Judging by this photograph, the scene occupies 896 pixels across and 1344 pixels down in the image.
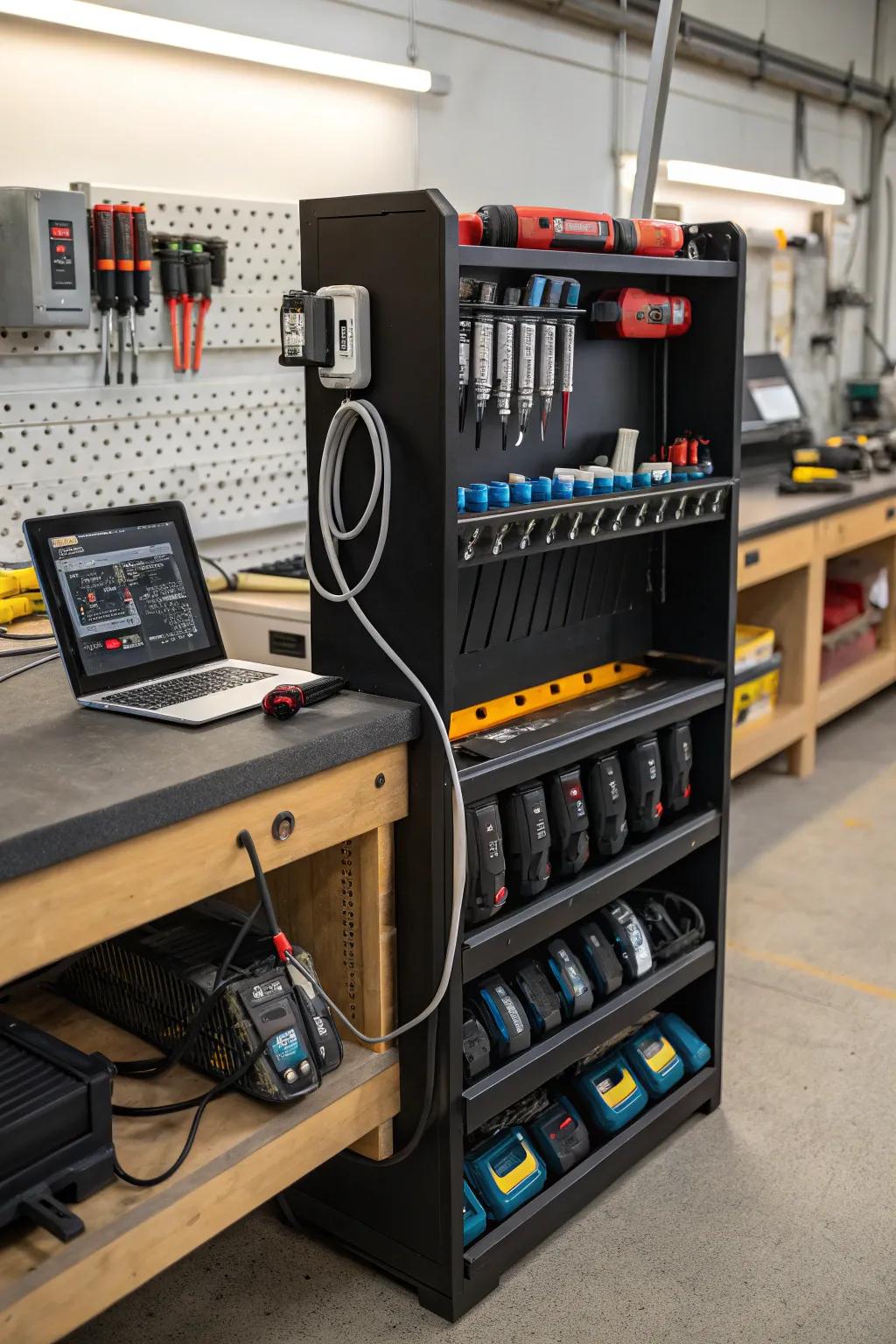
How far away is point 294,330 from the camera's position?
1.68 meters

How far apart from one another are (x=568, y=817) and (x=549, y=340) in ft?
2.46

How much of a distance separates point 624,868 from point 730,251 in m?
1.07

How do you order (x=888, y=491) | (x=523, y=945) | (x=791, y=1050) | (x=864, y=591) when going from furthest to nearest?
1. (x=864, y=591)
2. (x=888, y=491)
3. (x=791, y=1050)
4. (x=523, y=945)

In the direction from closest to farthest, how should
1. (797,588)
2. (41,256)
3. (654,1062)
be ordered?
(654,1062) < (41,256) < (797,588)

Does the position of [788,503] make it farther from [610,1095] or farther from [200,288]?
[610,1095]

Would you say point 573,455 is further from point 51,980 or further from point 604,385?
point 51,980

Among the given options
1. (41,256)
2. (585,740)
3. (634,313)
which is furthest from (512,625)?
(41,256)

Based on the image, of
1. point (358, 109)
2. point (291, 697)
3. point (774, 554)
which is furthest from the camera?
point (774, 554)

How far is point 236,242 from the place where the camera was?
296 centimetres

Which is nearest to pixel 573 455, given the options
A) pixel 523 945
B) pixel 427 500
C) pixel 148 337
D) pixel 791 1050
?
pixel 427 500

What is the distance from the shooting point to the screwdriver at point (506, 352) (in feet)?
6.21

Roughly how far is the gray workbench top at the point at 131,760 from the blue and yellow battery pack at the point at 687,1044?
1025mm

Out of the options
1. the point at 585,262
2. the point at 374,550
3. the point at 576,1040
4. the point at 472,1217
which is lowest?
the point at 472,1217

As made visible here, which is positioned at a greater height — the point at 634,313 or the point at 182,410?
the point at 634,313
